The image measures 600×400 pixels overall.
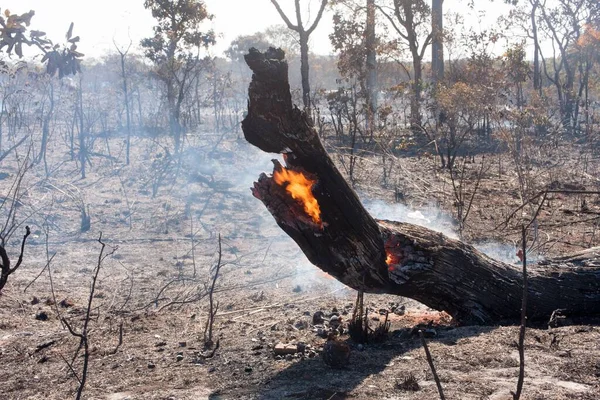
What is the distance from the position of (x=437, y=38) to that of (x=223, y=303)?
15.6m

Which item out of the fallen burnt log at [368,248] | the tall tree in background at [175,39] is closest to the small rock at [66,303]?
the fallen burnt log at [368,248]

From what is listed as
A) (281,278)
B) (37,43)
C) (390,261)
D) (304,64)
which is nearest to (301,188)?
(390,261)

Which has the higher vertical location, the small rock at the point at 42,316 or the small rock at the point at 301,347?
the small rock at the point at 301,347

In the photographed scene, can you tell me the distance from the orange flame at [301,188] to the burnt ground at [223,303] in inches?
33.2

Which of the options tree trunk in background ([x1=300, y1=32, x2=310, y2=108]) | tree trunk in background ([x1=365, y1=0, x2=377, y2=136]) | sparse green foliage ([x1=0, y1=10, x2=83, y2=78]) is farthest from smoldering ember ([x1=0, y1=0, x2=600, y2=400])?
tree trunk in background ([x1=365, y1=0, x2=377, y2=136])

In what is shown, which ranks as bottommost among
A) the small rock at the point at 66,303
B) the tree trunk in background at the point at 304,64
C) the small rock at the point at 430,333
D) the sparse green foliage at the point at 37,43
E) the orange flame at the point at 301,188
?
the small rock at the point at 66,303

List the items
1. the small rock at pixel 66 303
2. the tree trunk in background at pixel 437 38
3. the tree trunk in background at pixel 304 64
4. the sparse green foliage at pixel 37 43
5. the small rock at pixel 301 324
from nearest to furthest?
the sparse green foliage at pixel 37 43 < the small rock at pixel 301 324 < the small rock at pixel 66 303 < the tree trunk in background at pixel 304 64 < the tree trunk in background at pixel 437 38

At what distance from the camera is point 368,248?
4.12 meters

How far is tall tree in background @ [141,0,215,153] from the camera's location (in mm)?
16766

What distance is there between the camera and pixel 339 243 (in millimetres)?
4082

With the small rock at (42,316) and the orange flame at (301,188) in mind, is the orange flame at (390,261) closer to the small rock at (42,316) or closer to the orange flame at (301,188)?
the orange flame at (301,188)

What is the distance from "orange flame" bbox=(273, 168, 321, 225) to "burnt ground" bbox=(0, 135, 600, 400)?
0.84 m

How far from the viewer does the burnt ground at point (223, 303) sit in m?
3.46

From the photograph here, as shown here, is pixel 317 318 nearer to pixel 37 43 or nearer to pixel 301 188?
pixel 301 188
